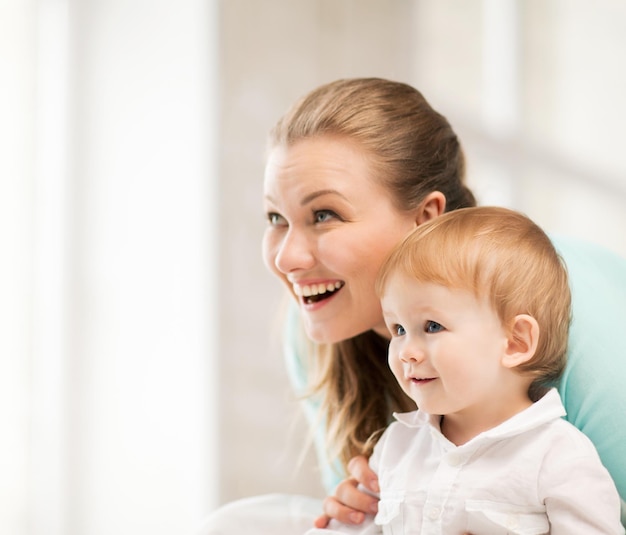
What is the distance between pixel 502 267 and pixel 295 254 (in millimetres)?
440

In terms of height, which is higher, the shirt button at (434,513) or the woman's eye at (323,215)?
the woman's eye at (323,215)

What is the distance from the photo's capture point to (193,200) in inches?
92.7

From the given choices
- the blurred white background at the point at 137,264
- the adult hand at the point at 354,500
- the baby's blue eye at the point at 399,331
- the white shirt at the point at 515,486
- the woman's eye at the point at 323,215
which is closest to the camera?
the white shirt at the point at 515,486

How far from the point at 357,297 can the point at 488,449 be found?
43 centimetres

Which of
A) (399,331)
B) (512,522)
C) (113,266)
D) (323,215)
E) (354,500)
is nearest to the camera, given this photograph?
(512,522)

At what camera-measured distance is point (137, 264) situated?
2367mm

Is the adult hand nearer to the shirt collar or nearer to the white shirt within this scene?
the white shirt

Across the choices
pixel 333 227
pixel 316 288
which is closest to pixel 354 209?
pixel 333 227

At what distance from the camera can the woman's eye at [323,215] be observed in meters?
1.55

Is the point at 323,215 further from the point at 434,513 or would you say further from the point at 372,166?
the point at 434,513

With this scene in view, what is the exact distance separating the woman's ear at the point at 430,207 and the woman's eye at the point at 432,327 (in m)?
0.41

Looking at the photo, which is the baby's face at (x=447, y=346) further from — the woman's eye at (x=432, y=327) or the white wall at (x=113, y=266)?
the white wall at (x=113, y=266)

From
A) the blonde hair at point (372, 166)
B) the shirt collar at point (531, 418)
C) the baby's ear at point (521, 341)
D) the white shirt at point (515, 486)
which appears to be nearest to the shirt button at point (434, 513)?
the white shirt at point (515, 486)

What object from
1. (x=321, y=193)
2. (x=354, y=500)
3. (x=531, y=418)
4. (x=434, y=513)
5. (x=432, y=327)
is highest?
(x=321, y=193)
